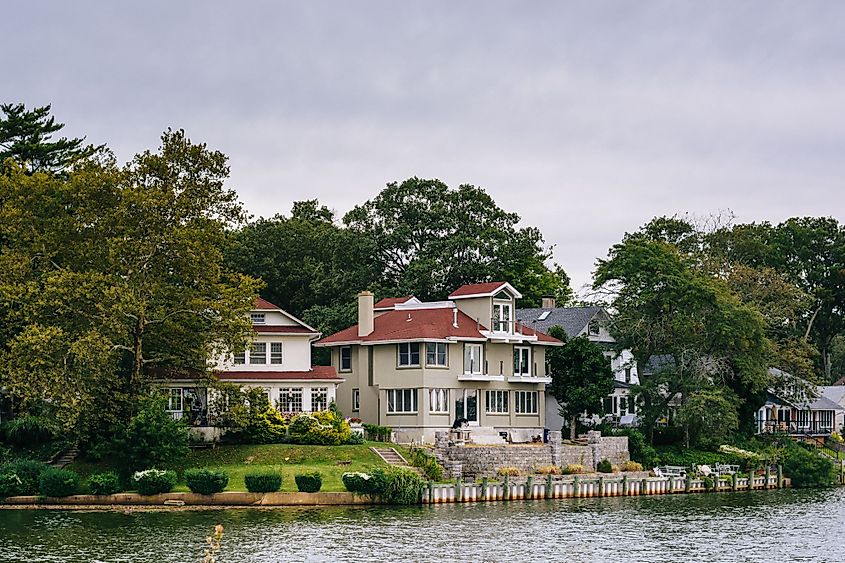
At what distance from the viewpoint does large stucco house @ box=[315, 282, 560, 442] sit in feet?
229

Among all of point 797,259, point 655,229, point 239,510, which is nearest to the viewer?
point 239,510

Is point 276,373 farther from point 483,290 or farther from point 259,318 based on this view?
point 483,290

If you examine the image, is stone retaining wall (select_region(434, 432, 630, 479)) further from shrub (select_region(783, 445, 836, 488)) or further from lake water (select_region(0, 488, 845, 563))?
shrub (select_region(783, 445, 836, 488))

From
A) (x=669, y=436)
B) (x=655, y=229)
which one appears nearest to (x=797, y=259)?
(x=655, y=229)

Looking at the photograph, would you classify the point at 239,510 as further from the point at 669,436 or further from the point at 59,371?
the point at 669,436

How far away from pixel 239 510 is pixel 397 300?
2919 cm

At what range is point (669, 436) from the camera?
76188 millimetres

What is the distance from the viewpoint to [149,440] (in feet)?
179

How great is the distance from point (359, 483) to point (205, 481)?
6346mm

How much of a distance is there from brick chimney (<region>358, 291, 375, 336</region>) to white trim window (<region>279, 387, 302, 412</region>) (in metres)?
6.95

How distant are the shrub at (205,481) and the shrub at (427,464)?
10646 mm

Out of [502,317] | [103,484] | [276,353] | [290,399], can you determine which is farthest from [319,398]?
[103,484]

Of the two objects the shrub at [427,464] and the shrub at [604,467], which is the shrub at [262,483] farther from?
the shrub at [604,467]

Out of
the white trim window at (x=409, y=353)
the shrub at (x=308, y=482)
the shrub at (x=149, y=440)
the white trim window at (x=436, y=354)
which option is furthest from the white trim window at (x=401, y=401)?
the shrub at (x=149, y=440)
